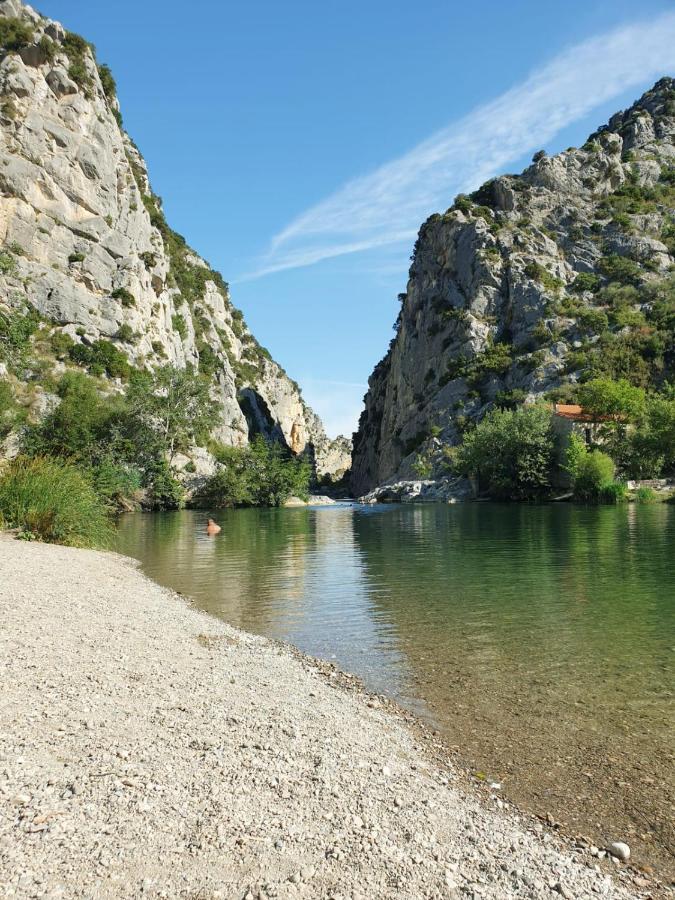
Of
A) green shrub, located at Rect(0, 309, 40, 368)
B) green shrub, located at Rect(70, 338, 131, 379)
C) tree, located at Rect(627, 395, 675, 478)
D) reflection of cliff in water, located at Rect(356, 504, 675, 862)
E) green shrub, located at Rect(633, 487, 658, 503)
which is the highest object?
green shrub, located at Rect(70, 338, 131, 379)

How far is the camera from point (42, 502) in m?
21.0

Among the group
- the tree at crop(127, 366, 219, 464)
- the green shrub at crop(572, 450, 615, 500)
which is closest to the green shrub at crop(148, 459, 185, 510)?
the tree at crop(127, 366, 219, 464)

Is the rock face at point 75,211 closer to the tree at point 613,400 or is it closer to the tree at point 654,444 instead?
the tree at point 613,400

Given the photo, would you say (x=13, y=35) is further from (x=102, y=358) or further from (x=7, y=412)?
(x=7, y=412)

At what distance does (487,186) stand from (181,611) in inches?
4945

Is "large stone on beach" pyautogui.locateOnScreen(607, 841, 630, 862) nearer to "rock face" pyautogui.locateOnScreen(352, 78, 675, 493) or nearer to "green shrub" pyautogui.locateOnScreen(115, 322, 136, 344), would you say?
"green shrub" pyautogui.locateOnScreen(115, 322, 136, 344)

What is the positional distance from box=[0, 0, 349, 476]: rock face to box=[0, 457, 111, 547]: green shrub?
143ft

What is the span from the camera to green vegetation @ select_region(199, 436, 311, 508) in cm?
6775

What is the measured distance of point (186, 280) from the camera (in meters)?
109

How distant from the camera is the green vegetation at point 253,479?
67750mm

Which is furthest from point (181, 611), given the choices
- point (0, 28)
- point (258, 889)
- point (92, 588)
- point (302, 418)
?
point (302, 418)

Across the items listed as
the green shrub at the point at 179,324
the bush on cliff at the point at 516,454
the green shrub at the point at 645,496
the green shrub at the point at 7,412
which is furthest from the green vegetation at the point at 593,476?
the green shrub at the point at 179,324

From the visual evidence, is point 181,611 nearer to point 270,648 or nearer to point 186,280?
point 270,648

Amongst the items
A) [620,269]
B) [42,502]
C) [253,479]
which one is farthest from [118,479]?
[620,269]
